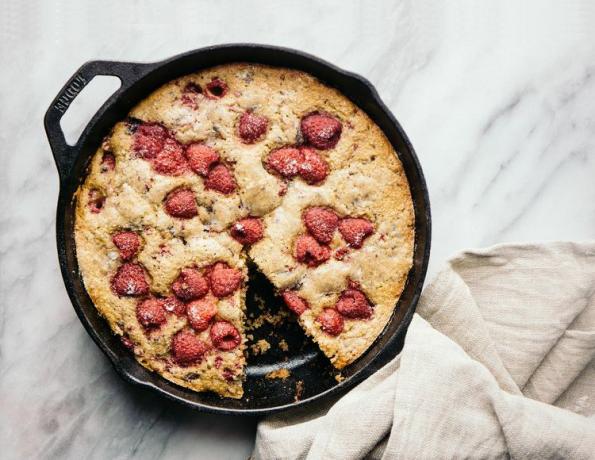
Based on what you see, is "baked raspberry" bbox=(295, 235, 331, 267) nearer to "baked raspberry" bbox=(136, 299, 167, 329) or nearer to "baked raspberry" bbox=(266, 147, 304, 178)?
"baked raspberry" bbox=(266, 147, 304, 178)

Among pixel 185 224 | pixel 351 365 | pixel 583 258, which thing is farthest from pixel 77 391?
pixel 583 258

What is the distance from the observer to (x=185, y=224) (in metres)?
3.17

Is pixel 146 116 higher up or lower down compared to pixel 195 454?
higher up

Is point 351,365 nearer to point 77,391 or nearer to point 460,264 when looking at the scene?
point 460,264

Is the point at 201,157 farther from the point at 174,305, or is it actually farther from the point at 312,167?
the point at 174,305

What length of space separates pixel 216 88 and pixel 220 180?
0.40m

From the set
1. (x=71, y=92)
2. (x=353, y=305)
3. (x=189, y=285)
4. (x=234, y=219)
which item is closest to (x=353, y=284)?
(x=353, y=305)

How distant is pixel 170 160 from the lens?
3.12 m

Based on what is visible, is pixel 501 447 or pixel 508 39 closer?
pixel 501 447

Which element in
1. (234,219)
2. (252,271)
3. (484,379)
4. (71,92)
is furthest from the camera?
(252,271)

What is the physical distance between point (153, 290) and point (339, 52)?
1379 mm

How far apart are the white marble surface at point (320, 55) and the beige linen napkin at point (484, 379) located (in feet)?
0.77

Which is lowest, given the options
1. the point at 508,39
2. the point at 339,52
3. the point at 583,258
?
the point at 583,258

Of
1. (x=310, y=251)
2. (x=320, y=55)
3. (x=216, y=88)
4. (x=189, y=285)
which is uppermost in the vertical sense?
(x=320, y=55)
